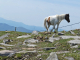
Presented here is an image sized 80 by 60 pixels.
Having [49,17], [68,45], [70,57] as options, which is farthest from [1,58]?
[49,17]

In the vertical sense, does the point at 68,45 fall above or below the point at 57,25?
below

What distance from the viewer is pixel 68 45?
12.2 m

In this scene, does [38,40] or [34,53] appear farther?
[38,40]

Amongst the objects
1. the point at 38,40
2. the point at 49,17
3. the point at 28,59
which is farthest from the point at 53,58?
the point at 49,17

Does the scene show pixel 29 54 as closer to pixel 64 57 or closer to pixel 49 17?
pixel 64 57

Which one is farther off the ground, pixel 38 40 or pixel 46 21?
pixel 46 21

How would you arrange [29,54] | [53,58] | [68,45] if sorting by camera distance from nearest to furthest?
[53,58]
[29,54]
[68,45]

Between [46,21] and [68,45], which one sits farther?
[46,21]

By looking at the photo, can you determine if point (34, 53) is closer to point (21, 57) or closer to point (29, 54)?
point (29, 54)

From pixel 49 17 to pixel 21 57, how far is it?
13328 millimetres

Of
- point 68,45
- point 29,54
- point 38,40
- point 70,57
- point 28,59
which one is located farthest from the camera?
point 38,40

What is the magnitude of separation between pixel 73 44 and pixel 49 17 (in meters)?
10.2

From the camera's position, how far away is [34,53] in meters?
10.1

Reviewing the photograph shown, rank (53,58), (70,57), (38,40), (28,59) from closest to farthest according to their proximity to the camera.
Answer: (53,58) < (70,57) < (28,59) < (38,40)
